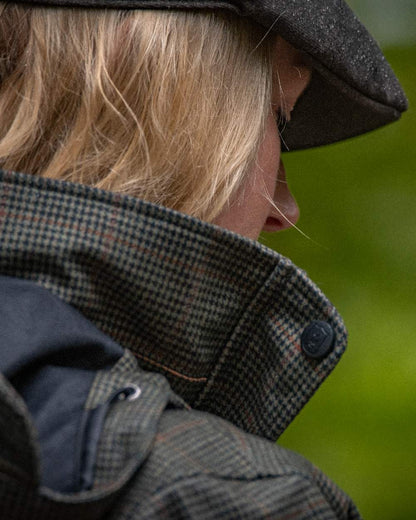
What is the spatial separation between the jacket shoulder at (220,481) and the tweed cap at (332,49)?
48 cm

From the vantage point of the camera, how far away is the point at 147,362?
0.79 metres

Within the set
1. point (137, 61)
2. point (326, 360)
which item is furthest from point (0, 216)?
point (326, 360)

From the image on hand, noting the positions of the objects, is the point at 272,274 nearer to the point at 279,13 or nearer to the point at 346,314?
the point at 279,13

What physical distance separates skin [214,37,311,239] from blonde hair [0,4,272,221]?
2.4 inches

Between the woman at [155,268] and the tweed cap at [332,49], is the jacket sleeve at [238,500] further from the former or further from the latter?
the tweed cap at [332,49]

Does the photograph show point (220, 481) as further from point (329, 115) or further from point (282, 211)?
point (329, 115)

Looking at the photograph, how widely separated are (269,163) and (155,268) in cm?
31

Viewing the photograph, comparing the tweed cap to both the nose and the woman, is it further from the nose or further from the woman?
the nose

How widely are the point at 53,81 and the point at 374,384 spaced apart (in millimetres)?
1330

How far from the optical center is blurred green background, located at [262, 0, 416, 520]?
6.12 ft

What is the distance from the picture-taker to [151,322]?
30.5 inches

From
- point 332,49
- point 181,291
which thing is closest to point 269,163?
point 332,49

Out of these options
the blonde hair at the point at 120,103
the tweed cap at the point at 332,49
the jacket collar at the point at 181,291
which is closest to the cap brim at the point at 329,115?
the tweed cap at the point at 332,49

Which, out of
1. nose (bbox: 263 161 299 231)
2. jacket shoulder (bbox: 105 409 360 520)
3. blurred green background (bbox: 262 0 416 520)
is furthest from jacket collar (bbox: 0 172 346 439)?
blurred green background (bbox: 262 0 416 520)
